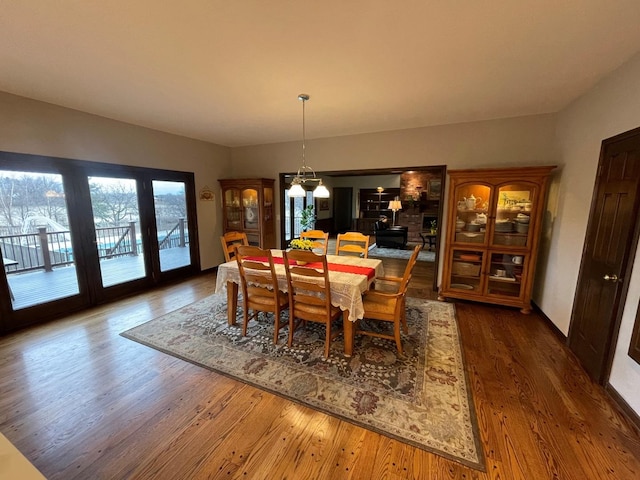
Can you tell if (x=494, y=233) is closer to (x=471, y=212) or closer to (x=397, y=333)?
(x=471, y=212)

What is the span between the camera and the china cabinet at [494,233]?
3381 mm

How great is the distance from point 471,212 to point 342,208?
7.84 metres

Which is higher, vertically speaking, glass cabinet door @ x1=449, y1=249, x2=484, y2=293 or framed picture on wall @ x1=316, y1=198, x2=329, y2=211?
framed picture on wall @ x1=316, y1=198, x2=329, y2=211

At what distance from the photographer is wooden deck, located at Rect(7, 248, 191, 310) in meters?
3.22

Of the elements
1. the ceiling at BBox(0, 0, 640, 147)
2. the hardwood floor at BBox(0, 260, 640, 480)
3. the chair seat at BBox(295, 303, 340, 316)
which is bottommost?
the hardwood floor at BBox(0, 260, 640, 480)

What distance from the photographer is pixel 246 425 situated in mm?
1826

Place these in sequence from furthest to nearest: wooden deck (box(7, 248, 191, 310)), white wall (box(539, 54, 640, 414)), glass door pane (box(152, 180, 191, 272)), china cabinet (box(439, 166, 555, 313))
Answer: glass door pane (box(152, 180, 191, 272)) → china cabinet (box(439, 166, 555, 313)) → wooden deck (box(7, 248, 191, 310)) → white wall (box(539, 54, 640, 414))

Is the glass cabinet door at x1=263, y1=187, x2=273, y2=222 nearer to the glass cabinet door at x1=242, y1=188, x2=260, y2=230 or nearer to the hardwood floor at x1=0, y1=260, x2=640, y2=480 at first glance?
the glass cabinet door at x1=242, y1=188, x2=260, y2=230

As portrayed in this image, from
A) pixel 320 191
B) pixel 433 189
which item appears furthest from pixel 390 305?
pixel 433 189

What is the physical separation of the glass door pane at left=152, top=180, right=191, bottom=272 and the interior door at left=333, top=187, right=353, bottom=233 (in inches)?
277

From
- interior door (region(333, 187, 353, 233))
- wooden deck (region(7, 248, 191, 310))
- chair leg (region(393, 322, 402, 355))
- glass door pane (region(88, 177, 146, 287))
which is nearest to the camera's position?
chair leg (region(393, 322, 402, 355))

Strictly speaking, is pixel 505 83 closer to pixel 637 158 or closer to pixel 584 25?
pixel 584 25

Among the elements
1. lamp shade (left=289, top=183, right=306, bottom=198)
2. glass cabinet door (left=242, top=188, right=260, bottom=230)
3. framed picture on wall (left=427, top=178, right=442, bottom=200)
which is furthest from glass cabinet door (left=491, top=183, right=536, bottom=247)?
framed picture on wall (left=427, top=178, right=442, bottom=200)

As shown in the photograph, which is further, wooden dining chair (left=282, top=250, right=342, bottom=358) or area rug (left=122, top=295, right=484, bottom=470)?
wooden dining chair (left=282, top=250, right=342, bottom=358)
